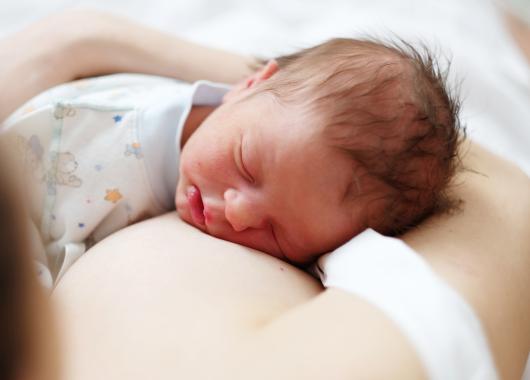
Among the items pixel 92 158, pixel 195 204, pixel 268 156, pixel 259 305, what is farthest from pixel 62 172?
pixel 259 305

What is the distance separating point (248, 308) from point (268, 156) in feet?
0.94

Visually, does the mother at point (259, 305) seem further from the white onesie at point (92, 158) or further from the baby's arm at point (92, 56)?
Result: the baby's arm at point (92, 56)

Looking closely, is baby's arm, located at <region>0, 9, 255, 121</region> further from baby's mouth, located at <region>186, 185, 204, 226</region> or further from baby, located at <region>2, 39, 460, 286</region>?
baby's mouth, located at <region>186, 185, 204, 226</region>

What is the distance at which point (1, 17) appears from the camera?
1.63 metres

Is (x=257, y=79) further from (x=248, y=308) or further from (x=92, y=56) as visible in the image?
(x=248, y=308)

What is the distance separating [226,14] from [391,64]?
2.93 ft

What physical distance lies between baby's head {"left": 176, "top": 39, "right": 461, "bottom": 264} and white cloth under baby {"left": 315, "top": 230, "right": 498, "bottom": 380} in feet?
0.51

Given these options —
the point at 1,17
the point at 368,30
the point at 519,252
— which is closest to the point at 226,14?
the point at 368,30

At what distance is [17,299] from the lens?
0.43 meters

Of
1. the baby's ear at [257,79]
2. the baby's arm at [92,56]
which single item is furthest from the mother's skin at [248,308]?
the baby's arm at [92,56]

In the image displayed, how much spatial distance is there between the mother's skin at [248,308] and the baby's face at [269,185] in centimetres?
7

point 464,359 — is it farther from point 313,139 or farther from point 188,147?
point 188,147

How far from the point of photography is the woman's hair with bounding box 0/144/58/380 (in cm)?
40

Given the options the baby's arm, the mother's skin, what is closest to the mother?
the mother's skin
